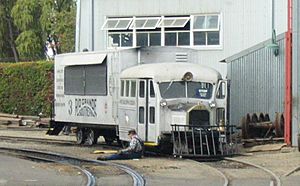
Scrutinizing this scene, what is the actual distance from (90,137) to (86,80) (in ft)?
7.44

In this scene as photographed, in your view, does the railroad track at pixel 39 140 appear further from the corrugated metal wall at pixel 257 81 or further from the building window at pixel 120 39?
the corrugated metal wall at pixel 257 81

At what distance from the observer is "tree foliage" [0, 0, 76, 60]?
54247 millimetres

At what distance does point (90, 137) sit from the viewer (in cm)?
2900

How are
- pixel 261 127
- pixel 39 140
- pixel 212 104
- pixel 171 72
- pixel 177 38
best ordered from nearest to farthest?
pixel 212 104 → pixel 171 72 → pixel 261 127 → pixel 39 140 → pixel 177 38

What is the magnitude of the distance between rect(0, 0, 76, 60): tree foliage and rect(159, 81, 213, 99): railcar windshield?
2955cm

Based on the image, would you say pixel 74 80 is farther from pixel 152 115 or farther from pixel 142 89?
pixel 152 115

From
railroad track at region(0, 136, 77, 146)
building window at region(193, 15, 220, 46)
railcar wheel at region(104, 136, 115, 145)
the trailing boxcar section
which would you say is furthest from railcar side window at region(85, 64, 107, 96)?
building window at region(193, 15, 220, 46)

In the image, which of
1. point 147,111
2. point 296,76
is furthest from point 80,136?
point 296,76

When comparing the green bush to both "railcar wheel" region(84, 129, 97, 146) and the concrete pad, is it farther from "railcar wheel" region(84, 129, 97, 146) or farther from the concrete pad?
the concrete pad

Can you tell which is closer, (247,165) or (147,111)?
(247,165)

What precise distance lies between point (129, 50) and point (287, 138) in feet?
19.1

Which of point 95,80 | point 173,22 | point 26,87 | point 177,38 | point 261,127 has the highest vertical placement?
point 173,22

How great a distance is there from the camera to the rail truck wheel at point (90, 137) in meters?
28.8

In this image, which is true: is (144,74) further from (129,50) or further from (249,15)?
(249,15)
